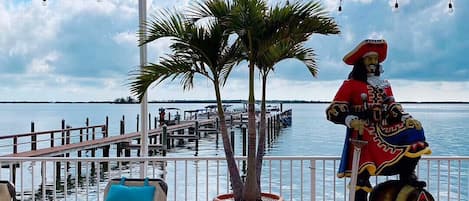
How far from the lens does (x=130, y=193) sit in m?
3.37

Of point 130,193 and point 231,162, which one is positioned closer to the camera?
point 130,193

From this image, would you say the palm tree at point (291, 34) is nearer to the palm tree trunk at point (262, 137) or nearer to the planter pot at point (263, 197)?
the palm tree trunk at point (262, 137)

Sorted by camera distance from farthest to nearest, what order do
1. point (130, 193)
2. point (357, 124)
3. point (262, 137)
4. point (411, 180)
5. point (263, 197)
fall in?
1. point (263, 197)
2. point (262, 137)
3. point (130, 193)
4. point (411, 180)
5. point (357, 124)

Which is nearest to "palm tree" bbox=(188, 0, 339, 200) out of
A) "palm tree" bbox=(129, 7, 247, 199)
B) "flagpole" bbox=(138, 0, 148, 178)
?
"palm tree" bbox=(129, 7, 247, 199)

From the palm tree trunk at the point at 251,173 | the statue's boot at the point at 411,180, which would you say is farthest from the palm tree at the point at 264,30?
the statue's boot at the point at 411,180

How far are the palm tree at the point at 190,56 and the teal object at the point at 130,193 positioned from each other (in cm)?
63

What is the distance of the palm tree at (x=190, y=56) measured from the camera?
3.34m

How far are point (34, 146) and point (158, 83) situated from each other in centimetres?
1143

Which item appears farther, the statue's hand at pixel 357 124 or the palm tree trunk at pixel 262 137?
the palm tree trunk at pixel 262 137

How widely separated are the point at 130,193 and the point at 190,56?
110 centimetres

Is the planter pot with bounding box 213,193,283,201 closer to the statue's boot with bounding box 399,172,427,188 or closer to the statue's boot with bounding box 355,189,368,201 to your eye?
the statue's boot with bounding box 355,189,368,201

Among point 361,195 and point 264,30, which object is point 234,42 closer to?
point 264,30

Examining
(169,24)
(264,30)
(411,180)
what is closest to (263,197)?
(411,180)

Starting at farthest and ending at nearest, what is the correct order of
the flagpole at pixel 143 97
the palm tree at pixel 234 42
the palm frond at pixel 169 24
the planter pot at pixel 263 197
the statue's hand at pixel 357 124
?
the flagpole at pixel 143 97 < the planter pot at pixel 263 197 < the palm frond at pixel 169 24 < the palm tree at pixel 234 42 < the statue's hand at pixel 357 124
